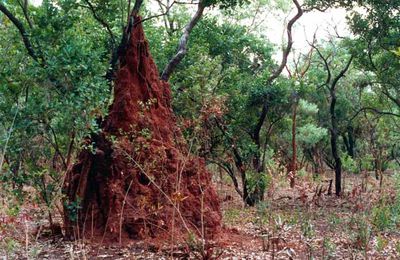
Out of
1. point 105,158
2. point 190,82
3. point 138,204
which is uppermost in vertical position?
point 190,82

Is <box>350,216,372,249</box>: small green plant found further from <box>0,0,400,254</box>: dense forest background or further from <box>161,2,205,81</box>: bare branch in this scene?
<box>161,2,205,81</box>: bare branch

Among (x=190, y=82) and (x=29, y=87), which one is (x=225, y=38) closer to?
(x=190, y=82)

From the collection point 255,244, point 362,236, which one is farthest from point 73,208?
point 362,236

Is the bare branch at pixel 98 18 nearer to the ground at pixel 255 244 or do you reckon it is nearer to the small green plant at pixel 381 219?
the ground at pixel 255 244

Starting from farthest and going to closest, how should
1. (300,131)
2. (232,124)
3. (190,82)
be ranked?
(300,131), (232,124), (190,82)

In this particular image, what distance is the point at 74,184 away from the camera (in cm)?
772

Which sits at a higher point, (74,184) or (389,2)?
(389,2)

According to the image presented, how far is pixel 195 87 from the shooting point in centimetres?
1083

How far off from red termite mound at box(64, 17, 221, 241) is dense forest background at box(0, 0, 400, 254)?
0.93 feet

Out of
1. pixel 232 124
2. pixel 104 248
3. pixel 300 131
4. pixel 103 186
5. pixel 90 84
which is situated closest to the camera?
pixel 90 84

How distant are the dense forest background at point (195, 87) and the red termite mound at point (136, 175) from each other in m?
0.28

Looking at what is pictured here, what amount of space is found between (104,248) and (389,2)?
8456 millimetres

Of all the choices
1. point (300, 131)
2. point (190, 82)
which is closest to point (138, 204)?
point (190, 82)

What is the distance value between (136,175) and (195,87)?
3.83 meters
